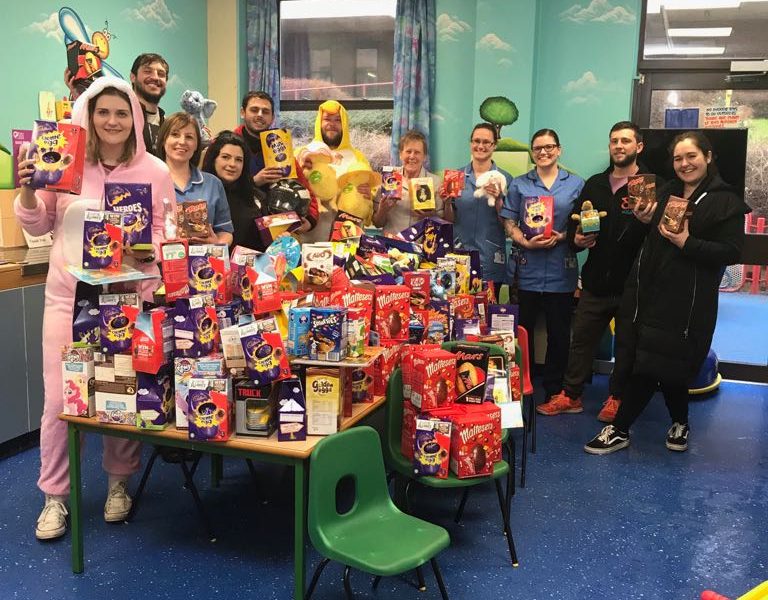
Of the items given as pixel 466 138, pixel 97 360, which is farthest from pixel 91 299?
pixel 466 138

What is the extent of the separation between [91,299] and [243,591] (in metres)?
1.26

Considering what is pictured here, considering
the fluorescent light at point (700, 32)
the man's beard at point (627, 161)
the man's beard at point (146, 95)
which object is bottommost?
the man's beard at point (627, 161)

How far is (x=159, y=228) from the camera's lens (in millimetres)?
3043

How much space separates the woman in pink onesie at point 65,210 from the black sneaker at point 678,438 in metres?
3.05

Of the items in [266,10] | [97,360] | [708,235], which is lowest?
[97,360]

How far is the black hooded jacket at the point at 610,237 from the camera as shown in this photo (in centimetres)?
446

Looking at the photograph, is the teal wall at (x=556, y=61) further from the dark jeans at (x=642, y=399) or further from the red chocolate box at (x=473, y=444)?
the red chocolate box at (x=473, y=444)

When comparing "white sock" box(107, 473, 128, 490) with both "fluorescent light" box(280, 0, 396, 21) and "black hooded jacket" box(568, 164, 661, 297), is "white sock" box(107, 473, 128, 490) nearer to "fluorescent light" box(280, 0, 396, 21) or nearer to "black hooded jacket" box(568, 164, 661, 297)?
"black hooded jacket" box(568, 164, 661, 297)

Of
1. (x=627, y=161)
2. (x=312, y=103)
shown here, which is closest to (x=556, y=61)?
(x=627, y=161)

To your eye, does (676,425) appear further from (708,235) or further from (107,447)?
(107,447)

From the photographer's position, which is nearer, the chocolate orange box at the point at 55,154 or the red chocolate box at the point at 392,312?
the chocolate orange box at the point at 55,154

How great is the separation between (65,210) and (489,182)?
2555 mm

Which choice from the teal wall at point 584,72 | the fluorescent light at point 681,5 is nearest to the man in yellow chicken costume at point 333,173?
the teal wall at point 584,72

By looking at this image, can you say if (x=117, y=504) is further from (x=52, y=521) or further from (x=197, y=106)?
(x=197, y=106)
